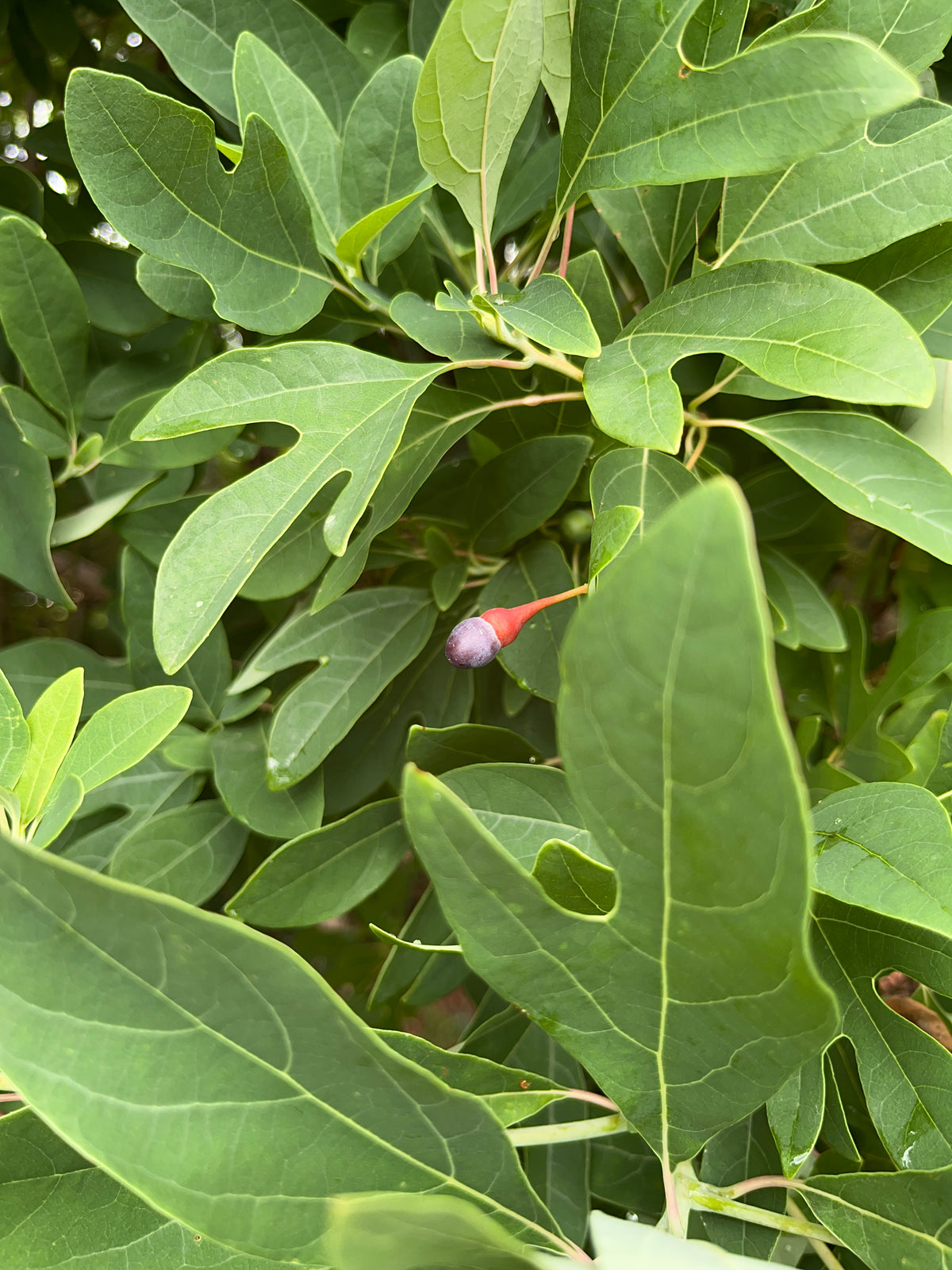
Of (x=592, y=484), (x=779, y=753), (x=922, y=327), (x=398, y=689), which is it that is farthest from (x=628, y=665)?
(x=398, y=689)

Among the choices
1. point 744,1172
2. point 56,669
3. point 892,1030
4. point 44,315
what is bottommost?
point 744,1172

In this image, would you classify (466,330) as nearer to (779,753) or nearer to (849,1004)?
(779,753)

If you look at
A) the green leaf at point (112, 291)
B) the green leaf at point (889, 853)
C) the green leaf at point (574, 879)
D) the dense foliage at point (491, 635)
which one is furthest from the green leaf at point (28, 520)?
the green leaf at point (889, 853)

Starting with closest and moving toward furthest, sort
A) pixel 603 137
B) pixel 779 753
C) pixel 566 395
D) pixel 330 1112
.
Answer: pixel 779 753
pixel 330 1112
pixel 603 137
pixel 566 395

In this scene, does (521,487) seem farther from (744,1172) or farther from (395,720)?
(744,1172)

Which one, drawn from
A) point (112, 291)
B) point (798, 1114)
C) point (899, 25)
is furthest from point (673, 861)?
point (112, 291)
